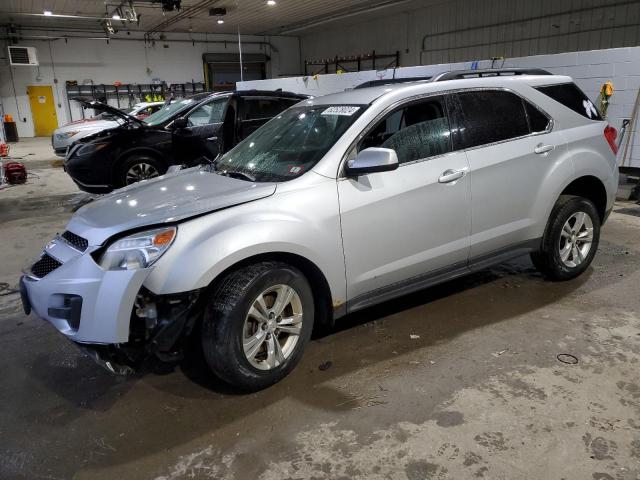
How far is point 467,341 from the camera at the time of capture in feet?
10.6

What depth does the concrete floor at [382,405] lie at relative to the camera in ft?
7.26

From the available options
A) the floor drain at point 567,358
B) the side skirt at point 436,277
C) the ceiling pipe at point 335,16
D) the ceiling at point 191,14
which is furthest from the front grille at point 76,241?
the ceiling pipe at point 335,16

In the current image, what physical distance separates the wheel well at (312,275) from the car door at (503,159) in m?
1.16

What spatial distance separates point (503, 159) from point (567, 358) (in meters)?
1.37

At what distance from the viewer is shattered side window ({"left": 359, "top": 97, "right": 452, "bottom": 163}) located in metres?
3.09

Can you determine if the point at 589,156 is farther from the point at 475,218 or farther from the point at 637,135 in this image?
the point at 637,135

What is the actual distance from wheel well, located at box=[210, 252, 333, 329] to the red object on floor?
9652 mm

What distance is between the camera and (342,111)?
3201mm

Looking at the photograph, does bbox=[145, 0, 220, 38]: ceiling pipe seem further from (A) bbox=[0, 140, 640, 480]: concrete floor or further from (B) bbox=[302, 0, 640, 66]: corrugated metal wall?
(A) bbox=[0, 140, 640, 480]: concrete floor

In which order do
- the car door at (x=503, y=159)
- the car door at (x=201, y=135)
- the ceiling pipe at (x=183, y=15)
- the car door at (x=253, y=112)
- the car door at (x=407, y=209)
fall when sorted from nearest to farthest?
the car door at (x=407, y=209) < the car door at (x=503, y=159) < the car door at (x=253, y=112) < the car door at (x=201, y=135) < the ceiling pipe at (x=183, y=15)

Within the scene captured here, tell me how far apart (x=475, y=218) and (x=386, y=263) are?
0.77 metres

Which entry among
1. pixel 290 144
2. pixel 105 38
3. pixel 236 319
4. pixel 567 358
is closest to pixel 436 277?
pixel 567 358

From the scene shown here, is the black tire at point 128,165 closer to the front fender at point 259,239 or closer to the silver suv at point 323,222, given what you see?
the silver suv at point 323,222

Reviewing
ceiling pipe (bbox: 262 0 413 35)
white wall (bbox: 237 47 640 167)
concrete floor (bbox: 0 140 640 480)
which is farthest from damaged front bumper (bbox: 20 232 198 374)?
ceiling pipe (bbox: 262 0 413 35)
